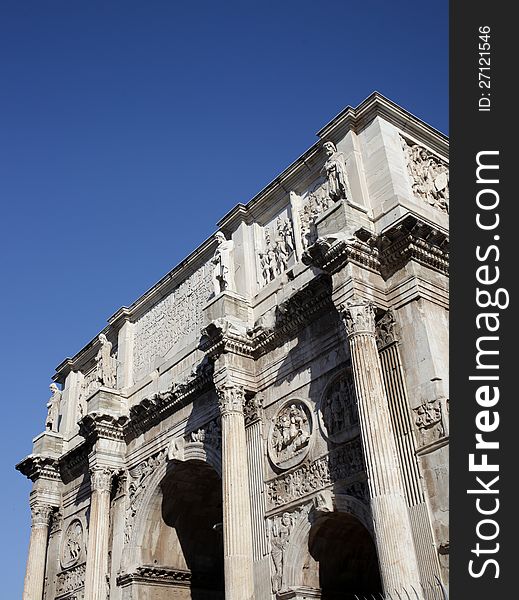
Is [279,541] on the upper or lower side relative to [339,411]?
lower

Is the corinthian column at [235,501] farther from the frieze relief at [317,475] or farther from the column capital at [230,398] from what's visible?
the frieze relief at [317,475]

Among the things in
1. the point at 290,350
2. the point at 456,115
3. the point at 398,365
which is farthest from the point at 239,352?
the point at 456,115

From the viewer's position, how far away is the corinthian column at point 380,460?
9.56m

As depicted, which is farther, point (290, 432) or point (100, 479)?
point (100, 479)

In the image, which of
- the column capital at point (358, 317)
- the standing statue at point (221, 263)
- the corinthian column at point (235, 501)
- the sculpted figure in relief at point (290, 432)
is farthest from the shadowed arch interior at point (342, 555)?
the standing statue at point (221, 263)

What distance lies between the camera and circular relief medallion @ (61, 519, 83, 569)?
19.1 metres

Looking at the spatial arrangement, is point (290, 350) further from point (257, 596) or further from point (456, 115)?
point (456, 115)

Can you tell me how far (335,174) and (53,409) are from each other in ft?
44.3

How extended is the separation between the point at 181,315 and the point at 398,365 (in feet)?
27.0

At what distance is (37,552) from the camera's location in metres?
19.3

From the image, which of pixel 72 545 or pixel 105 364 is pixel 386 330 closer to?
pixel 105 364

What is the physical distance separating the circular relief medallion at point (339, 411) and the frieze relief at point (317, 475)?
0.23 meters

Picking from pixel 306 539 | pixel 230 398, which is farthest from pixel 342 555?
pixel 230 398

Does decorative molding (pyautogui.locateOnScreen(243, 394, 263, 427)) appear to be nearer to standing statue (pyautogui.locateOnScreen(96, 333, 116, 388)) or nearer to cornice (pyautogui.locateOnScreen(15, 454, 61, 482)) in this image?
standing statue (pyautogui.locateOnScreen(96, 333, 116, 388))
